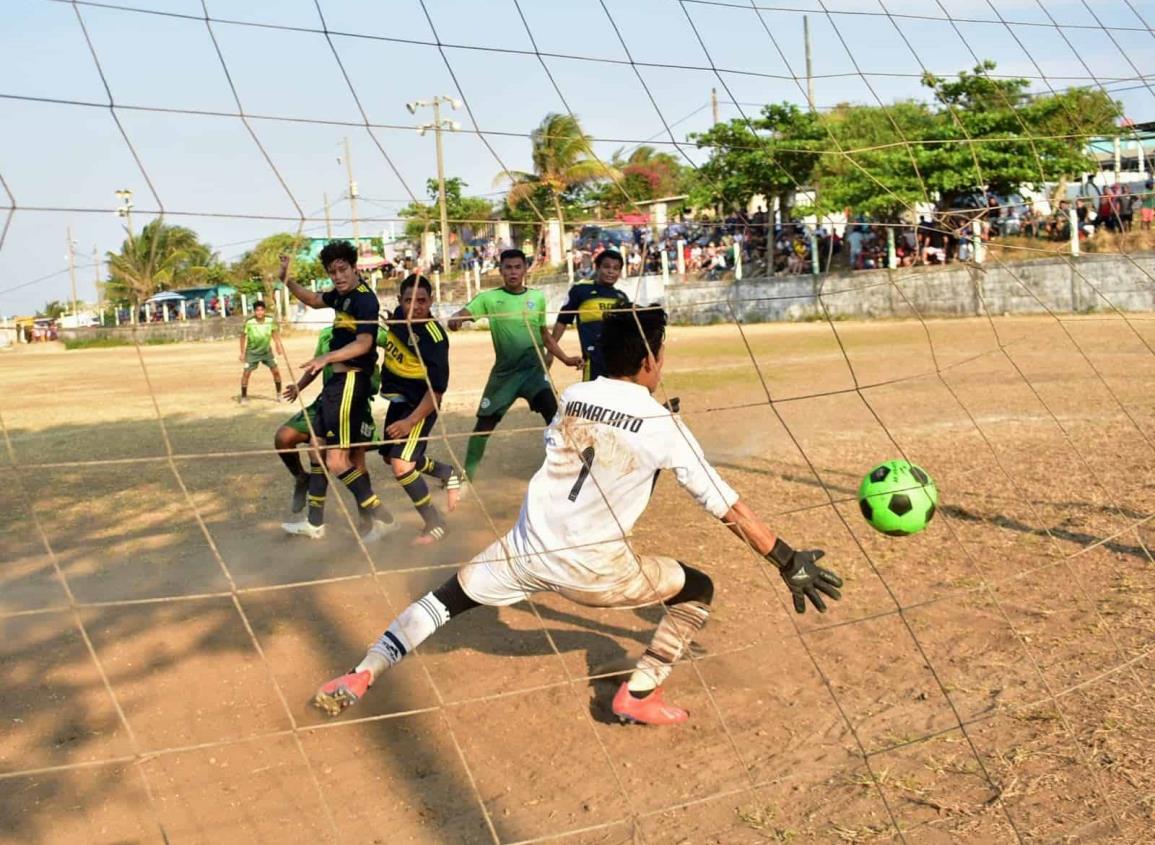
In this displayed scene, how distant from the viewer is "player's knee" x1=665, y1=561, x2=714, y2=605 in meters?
4.16

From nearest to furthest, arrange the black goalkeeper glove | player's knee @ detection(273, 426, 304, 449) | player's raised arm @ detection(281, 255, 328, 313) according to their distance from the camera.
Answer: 1. the black goalkeeper glove
2. player's raised arm @ detection(281, 255, 328, 313)
3. player's knee @ detection(273, 426, 304, 449)

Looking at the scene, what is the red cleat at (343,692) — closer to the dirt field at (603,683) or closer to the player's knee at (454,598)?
the dirt field at (603,683)

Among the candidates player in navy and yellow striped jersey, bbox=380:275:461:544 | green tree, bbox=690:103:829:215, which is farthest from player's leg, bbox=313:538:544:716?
green tree, bbox=690:103:829:215

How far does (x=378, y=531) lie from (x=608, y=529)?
10.8 feet

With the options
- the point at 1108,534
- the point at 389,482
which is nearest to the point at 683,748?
the point at 1108,534

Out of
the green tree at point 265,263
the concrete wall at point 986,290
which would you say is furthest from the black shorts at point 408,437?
the concrete wall at point 986,290

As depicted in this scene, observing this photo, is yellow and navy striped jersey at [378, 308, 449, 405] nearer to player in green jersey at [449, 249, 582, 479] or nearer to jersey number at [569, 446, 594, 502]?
player in green jersey at [449, 249, 582, 479]

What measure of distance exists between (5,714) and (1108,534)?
5.31 meters

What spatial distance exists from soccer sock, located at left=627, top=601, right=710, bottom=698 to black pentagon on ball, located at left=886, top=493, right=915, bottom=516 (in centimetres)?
120

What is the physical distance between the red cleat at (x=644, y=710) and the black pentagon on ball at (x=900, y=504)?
1.44 metres

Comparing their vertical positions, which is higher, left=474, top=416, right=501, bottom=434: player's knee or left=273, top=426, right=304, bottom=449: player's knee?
left=273, top=426, right=304, bottom=449: player's knee

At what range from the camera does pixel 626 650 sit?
4871 mm

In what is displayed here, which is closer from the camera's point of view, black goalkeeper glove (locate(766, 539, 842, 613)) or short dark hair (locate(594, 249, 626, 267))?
black goalkeeper glove (locate(766, 539, 842, 613))

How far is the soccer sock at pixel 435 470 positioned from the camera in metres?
7.17
